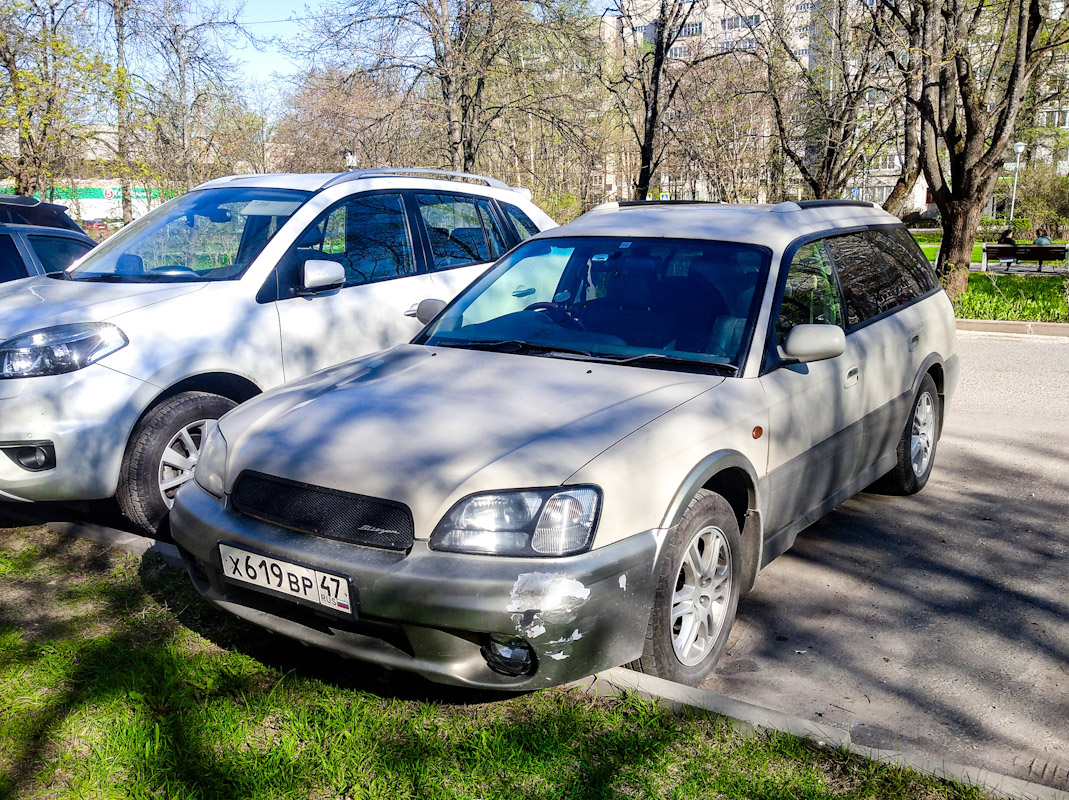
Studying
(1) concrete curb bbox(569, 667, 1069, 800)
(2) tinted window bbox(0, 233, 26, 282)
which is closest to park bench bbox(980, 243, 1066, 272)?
(2) tinted window bbox(0, 233, 26, 282)

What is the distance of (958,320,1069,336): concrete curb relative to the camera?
Result: 1135 centimetres

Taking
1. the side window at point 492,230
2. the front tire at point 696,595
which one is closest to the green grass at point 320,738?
the front tire at point 696,595

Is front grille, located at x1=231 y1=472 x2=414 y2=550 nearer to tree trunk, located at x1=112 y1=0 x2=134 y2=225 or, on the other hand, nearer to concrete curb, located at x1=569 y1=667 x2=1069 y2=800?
concrete curb, located at x1=569 y1=667 x2=1069 y2=800

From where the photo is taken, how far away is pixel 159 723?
10.3 feet

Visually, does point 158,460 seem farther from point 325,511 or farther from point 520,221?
point 520,221

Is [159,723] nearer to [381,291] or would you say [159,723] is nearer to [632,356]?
[632,356]

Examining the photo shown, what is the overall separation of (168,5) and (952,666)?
70.2ft

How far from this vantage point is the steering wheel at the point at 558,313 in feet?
14.0

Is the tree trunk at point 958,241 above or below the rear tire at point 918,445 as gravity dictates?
above

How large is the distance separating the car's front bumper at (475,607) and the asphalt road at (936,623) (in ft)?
2.78

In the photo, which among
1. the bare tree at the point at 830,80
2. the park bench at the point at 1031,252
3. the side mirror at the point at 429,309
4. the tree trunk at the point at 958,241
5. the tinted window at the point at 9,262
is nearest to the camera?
the side mirror at the point at 429,309

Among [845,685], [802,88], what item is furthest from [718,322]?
[802,88]

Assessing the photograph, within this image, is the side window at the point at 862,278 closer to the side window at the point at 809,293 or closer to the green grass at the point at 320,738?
the side window at the point at 809,293

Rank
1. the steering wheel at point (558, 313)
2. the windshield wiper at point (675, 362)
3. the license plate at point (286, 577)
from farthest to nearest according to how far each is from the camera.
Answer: the steering wheel at point (558, 313)
the windshield wiper at point (675, 362)
the license plate at point (286, 577)
